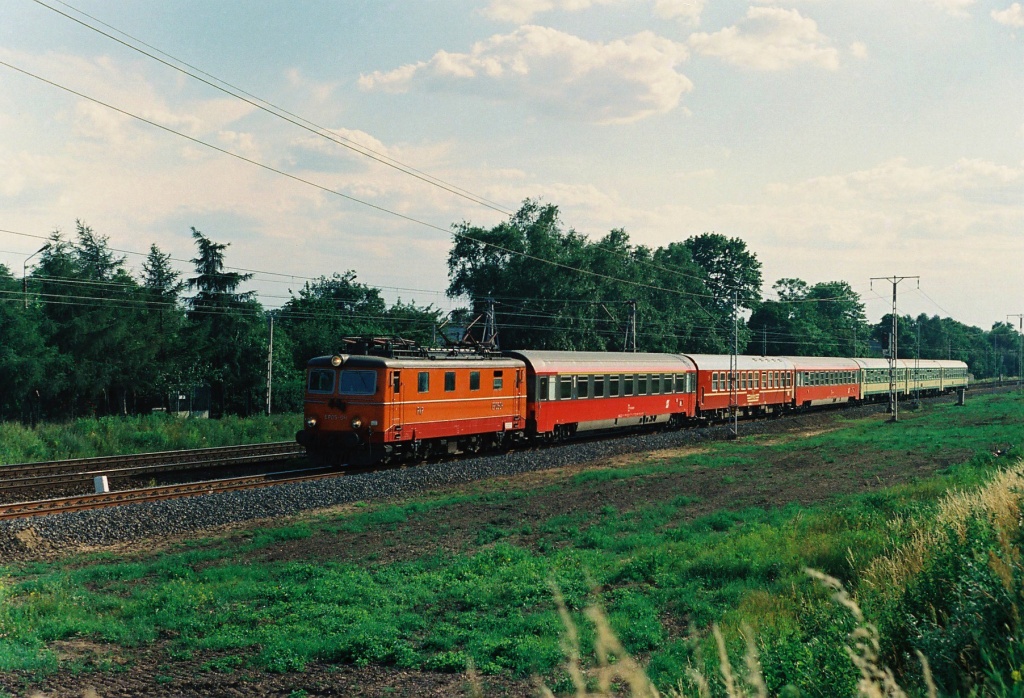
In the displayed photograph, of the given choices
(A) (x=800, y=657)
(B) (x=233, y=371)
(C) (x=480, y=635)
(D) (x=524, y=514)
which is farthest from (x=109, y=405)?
(A) (x=800, y=657)

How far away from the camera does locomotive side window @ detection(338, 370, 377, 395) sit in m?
22.6

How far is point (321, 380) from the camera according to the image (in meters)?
24.1

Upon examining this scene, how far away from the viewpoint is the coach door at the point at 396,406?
2255cm

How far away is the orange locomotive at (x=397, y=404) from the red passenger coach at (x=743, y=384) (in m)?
16.0

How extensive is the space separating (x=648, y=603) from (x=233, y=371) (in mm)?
40857

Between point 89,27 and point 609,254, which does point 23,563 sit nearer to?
point 89,27

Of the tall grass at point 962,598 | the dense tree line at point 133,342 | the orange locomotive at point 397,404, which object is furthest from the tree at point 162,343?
the tall grass at point 962,598

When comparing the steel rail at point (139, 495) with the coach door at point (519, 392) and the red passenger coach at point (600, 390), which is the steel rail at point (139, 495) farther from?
the red passenger coach at point (600, 390)

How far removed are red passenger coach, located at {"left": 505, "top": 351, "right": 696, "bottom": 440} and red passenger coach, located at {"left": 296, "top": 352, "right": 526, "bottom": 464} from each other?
2.41 metres

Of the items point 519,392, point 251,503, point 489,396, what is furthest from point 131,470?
point 519,392

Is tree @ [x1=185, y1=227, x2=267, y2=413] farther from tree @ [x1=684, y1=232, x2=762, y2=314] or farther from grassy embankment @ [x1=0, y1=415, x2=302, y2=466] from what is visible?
tree @ [x1=684, y1=232, x2=762, y2=314]

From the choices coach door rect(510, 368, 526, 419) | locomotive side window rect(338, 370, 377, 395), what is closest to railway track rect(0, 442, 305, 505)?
locomotive side window rect(338, 370, 377, 395)

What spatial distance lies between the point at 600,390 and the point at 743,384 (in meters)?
14.0

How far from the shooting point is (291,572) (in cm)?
1269
